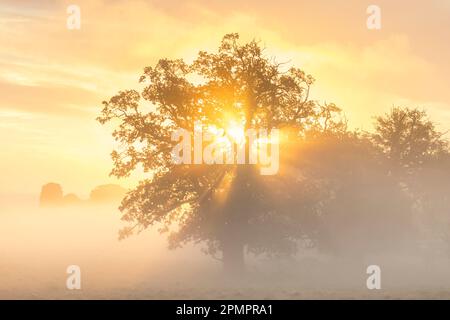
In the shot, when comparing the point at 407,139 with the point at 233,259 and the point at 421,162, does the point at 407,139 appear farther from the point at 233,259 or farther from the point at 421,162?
the point at 233,259

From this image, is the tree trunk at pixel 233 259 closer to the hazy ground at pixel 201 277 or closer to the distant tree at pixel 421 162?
the hazy ground at pixel 201 277

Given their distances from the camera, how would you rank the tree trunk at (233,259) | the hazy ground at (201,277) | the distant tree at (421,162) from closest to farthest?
the hazy ground at (201,277)
the tree trunk at (233,259)
the distant tree at (421,162)

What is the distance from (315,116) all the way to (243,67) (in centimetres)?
544

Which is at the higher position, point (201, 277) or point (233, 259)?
point (233, 259)

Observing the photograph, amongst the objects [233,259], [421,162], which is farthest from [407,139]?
[233,259]

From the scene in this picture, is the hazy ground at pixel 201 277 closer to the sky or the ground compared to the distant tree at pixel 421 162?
closer to the ground

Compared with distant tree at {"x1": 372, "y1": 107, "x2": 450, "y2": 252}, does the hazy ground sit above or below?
below

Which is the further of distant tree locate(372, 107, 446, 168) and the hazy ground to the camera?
distant tree locate(372, 107, 446, 168)

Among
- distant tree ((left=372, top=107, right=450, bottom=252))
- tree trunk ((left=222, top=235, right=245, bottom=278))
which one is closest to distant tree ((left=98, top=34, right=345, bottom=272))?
tree trunk ((left=222, top=235, right=245, bottom=278))

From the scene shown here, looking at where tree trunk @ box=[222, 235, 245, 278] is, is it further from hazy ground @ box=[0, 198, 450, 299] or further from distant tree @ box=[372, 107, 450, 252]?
distant tree @ box=[372, 107, 450, 252]

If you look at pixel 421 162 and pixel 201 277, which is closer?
pixel 201 277

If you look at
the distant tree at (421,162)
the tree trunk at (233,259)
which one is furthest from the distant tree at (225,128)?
the distant tree at (421,162)
